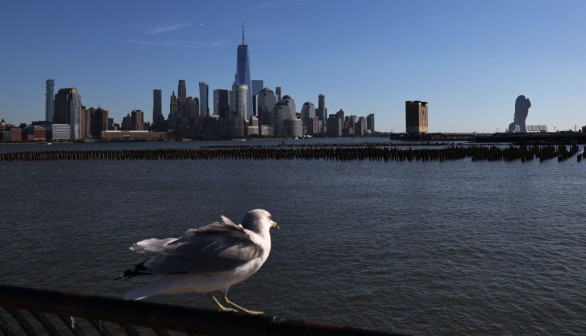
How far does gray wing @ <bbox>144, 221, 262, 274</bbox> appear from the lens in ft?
10.5

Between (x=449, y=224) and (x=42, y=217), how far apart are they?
68.4 feet

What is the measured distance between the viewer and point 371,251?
16547 mm

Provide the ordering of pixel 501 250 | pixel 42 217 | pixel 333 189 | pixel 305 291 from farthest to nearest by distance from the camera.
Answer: pixel 333 189
pixel 42 217
pixel 501 250
pixel 305 291

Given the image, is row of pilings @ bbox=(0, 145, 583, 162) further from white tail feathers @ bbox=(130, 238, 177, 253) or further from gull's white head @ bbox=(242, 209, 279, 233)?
white tail feathers @ bbox=(130, 238, 177, 253)

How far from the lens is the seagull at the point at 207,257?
→ 125 inches

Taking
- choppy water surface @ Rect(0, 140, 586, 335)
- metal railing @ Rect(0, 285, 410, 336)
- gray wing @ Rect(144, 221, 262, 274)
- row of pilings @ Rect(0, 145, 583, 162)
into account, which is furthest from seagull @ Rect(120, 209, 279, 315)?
row of pilings @ Rect(0, 145, 583, 162)

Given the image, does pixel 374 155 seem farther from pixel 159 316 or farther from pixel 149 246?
pixel 159 316

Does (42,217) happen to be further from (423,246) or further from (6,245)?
(423,246)

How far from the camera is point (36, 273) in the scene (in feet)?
47.4

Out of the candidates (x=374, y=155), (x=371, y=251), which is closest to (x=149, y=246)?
(x=371, y=251)

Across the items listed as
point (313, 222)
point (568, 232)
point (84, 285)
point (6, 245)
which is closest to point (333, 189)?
point (313, 222)

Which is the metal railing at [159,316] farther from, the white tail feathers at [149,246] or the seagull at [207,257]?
the white tail feathers at [149,246]

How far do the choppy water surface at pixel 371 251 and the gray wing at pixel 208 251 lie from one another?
753 cm

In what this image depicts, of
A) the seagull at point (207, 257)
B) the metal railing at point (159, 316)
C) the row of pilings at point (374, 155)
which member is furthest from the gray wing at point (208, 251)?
the row of pilings at point (374, 155)
